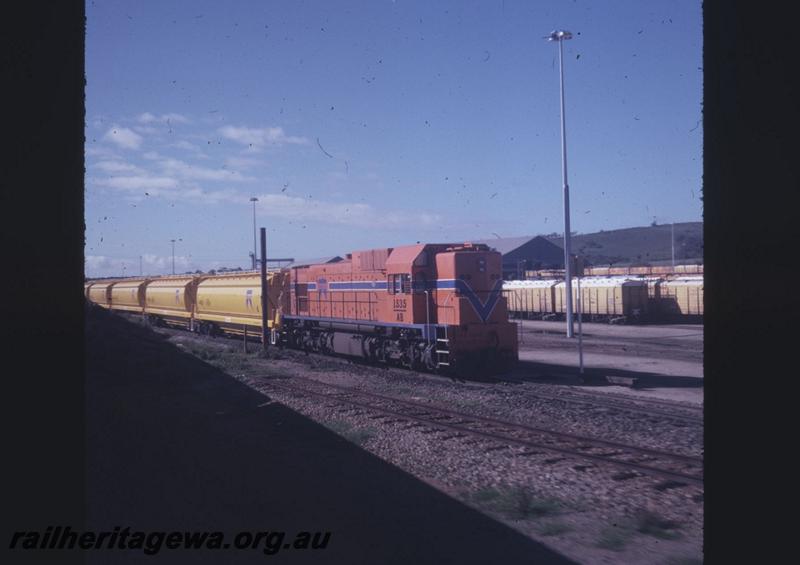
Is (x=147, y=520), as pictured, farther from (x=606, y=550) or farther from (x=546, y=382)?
(x=546, y=382)

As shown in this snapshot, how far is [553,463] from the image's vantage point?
962cm

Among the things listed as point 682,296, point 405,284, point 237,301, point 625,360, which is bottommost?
point 625,360

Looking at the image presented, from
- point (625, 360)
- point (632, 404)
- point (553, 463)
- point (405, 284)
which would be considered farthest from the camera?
point (625, 360)

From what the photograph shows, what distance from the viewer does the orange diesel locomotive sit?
1872 cm

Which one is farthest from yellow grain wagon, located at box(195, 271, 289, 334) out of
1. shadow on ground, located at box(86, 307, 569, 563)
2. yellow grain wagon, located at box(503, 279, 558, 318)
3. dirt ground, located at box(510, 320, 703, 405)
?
yellow grain wagon, located at box(503, 279, 558, 318)

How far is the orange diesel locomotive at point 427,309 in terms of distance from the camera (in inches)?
737

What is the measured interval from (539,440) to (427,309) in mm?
8604

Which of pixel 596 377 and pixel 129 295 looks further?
pixel 129 295

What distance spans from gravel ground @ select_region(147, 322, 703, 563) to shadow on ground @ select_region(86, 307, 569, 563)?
451 millimetres

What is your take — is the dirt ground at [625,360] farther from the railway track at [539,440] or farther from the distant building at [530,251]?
the distant building at [530,251]

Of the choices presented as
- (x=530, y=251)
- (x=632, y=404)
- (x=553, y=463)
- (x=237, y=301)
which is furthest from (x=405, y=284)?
(x=530, y=251)

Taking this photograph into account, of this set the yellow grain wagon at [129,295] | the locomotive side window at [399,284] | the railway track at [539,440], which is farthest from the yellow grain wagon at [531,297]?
the railway track at [539,440]

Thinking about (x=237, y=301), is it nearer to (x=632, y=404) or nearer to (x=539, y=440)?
(x=632, y=404)

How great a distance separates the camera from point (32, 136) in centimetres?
334
